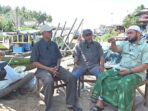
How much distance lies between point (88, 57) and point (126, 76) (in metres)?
1.09

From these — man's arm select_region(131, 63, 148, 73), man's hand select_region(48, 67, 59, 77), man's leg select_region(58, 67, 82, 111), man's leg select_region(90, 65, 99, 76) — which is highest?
man's arm select_region(131, 63, 148, 73)

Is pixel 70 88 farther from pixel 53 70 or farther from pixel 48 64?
pixel 48 64

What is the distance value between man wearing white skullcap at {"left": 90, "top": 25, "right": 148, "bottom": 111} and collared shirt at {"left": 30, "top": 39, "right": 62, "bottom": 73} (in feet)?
3.36

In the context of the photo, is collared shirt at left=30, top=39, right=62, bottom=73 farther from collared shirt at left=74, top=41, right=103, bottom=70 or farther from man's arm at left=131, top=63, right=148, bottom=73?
man's arm at left=131, top=63, right=148, bottom=73

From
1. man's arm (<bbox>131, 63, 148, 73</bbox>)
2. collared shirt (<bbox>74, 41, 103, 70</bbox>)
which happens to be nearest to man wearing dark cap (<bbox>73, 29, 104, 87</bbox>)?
collared shirt (<bbox>74, 41, 103, 70</bbox>)

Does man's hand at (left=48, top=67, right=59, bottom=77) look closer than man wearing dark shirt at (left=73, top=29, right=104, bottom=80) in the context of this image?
Yes

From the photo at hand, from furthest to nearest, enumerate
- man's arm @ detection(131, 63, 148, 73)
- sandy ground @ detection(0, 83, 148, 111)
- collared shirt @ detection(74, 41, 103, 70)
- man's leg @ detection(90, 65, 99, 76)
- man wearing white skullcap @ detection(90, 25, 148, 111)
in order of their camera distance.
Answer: collared shirt @ detection(74, 41, 103, 70) → man's leg @ detection(90, 65, 99, 76) → sandy ground @ detection(0, 83, 148, 111) → man's arm @ detection(131, 63, 148, 73) → man wearing white skullcap @ detection(90, 25, 148, 111)

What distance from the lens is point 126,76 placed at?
9.29ft

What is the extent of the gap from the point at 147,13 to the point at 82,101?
3451 cm

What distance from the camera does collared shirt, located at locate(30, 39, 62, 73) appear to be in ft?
10.5

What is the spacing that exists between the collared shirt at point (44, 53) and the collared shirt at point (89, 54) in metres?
0.69

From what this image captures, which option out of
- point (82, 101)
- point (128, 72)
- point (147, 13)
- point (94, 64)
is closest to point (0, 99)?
point (82, 101)

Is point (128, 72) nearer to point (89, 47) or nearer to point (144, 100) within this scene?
point (144, 100)

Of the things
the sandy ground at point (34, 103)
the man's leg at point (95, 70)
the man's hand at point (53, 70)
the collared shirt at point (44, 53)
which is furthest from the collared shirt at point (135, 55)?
the collared shirt at point (44, 53)
